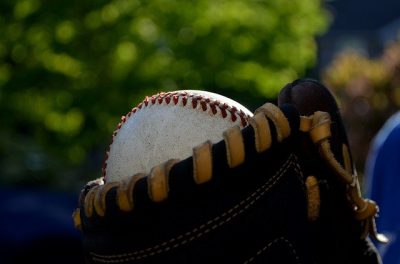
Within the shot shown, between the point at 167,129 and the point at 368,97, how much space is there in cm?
1630

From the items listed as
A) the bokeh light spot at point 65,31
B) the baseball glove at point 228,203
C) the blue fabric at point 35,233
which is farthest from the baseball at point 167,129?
the bokeh light spot at point 65,31

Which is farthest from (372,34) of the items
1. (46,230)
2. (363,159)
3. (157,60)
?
(46,230)

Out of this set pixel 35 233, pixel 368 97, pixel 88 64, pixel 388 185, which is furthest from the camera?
pixel 368 97

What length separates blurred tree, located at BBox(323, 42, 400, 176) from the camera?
1678 centimetres

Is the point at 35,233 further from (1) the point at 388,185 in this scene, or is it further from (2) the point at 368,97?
(2) the point at 368,97

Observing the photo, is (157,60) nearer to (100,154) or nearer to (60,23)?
(60,23)

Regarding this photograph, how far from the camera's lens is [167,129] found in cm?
186

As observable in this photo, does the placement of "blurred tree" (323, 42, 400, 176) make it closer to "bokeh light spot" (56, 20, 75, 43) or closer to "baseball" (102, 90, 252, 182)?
"bokeh light spot" (56, 20, 75, 43)

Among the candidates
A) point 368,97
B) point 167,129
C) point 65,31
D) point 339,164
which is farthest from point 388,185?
point 368,97

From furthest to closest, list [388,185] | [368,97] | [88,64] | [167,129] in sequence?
[368,97] < [88,64] < [388,185] < [167,129]

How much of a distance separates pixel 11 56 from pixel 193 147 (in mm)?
10399

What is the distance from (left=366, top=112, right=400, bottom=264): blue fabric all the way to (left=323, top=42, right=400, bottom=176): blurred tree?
1252cm

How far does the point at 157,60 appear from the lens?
12352 mm

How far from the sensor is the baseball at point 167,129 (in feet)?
6.02
